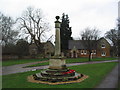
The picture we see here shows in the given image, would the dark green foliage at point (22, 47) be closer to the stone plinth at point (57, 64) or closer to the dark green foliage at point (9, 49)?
the dark green foliage at point (9, 49)

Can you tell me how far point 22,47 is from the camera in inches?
1704

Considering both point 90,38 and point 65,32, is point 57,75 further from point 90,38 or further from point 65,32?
point 65,32

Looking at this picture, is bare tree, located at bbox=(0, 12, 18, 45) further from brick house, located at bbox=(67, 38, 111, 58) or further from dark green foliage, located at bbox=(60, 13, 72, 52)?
brick house, located at bbox=(67, 38, 111, 58)

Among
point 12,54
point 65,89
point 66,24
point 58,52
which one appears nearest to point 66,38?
point 66,24

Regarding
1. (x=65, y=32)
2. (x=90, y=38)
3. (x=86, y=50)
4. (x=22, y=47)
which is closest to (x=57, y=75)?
(x=90, y=38)

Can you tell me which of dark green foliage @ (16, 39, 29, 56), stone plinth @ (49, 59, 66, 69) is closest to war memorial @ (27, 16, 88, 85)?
stone plinth @ (49, 59, 66, 69)

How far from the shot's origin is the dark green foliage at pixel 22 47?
41688 mm

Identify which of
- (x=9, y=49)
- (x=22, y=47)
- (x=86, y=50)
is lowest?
(x=86, y=50)

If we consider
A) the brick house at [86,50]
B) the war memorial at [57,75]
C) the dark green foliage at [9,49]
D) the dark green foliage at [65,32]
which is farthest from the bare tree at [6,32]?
the war memorial at [57,75]

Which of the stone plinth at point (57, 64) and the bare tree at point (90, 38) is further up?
the bare tree at point (90, 38)

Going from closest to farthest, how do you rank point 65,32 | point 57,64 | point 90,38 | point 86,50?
point 57,64 → point 90,38 → point 65,32 → point 86,50

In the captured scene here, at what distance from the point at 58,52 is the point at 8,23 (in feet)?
104

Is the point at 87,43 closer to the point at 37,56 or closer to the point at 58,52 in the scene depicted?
the point at 37,56

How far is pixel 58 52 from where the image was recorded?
1186 centimetres
